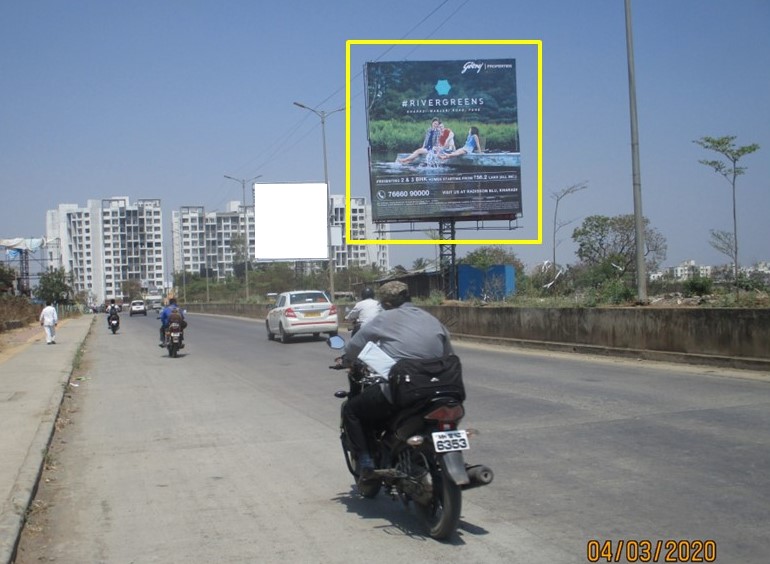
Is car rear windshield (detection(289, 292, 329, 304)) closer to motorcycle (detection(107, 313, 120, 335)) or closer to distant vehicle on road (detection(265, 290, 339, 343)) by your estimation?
distant vehicle on road (detection(265, 290, 339, 343))

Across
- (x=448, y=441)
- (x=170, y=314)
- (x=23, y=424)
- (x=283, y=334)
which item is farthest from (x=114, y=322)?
(x=448, y=441)

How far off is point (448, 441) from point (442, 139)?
2609 centimetres

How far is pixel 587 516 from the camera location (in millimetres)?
5285

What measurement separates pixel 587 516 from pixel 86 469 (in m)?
4.91

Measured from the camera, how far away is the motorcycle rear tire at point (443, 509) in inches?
186

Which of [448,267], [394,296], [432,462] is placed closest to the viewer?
[432,462]

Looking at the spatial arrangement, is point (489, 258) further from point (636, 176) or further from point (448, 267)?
point (636, 176)

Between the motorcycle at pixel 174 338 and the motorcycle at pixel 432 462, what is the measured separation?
1665cm

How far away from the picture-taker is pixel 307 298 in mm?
25531

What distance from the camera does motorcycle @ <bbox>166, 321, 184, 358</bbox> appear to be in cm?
2120

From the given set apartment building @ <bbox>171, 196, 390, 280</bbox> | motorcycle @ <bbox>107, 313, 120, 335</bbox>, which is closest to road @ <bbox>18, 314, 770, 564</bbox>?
motorcycle @ <bbox>107, 313, 120, 335</bbox>

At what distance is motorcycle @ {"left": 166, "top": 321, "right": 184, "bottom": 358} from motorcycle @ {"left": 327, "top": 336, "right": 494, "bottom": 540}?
1665 centimetres

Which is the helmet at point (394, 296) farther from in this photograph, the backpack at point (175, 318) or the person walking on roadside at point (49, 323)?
the person walking on roadside at point (49, 323)

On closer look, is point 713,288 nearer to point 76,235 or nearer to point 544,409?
point 544,409
